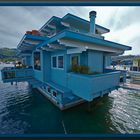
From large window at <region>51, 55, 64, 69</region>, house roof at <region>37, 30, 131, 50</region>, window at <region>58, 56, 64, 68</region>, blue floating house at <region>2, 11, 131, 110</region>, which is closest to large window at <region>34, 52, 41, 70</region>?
blue floating house at <region>2, 11, 131, 110</region>

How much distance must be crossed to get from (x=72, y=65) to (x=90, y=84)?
2690 mm

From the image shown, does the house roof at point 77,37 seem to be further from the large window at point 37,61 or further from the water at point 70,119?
the water at point 70,119

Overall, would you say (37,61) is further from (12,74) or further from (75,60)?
(75,60)

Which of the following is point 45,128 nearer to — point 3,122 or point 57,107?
point 57,107

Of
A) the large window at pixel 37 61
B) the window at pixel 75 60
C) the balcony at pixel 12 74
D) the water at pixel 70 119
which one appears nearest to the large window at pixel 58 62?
the window at pixel 75 60

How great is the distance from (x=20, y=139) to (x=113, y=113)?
6960 millimetres

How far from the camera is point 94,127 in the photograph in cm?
626

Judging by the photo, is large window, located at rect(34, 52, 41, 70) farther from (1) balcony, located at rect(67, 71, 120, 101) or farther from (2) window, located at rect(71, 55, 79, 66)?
(1) balcony, located at rect(67, 71, 120, 101)

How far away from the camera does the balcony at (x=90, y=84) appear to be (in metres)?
4.92

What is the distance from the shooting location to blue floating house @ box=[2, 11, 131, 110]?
213 inches

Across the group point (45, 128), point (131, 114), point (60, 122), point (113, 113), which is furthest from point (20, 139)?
point (131, 114)

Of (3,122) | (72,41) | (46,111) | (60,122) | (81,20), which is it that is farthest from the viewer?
(81,20)

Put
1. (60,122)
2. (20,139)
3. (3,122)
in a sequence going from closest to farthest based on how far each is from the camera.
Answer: (20,139)
(60,122)
(3,122)

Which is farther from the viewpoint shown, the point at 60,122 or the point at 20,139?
the point at 60,122
